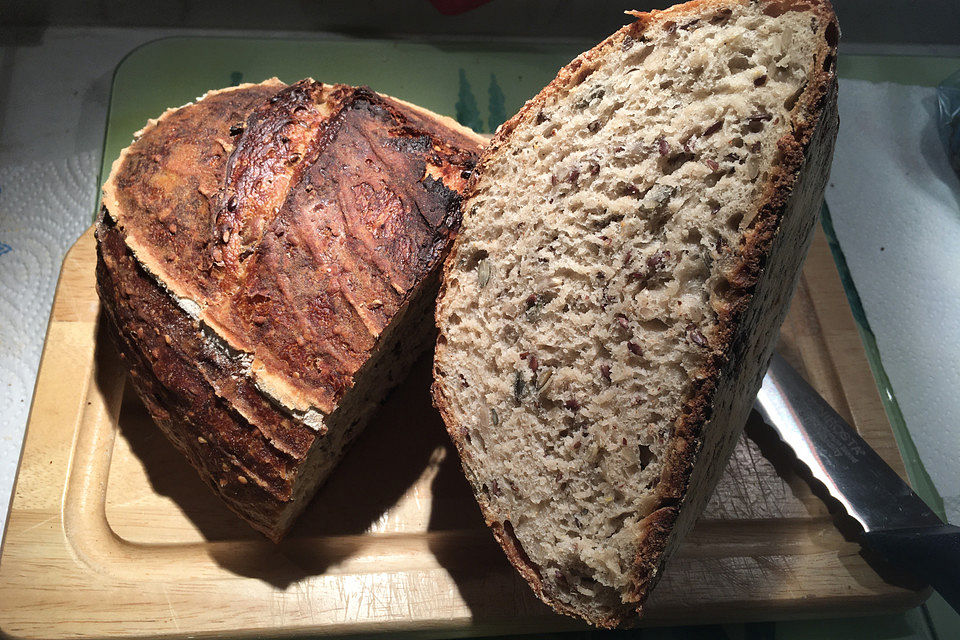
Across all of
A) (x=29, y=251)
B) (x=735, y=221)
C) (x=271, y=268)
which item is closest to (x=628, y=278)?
(x=735, y=221)

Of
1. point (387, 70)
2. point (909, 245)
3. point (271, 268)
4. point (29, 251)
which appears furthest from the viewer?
point (387, 70)

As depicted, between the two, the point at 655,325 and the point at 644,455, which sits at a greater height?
the point at 655,325

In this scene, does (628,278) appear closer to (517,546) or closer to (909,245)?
(517,546)

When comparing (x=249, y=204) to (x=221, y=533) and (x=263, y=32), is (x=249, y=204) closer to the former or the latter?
(x=221, y=533)

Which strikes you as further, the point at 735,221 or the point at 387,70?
the point at 387,70

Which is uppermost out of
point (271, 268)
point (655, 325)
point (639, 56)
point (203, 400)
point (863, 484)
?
point (639, 56)

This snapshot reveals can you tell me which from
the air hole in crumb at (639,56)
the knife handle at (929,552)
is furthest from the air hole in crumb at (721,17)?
the knife handle at (929,552)

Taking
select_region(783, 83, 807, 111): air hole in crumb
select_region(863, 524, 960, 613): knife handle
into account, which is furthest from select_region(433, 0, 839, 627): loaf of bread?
select_region(863, 524, 960, 613): knife handle

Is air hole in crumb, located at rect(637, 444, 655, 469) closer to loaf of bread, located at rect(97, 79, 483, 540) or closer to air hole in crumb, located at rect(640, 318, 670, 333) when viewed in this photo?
air hole in crumb, located at rect(640, 318, 670, 333)
